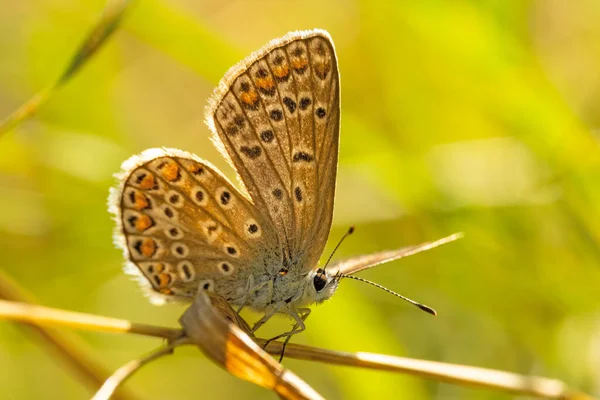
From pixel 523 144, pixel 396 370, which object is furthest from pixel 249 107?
pixel 523 144

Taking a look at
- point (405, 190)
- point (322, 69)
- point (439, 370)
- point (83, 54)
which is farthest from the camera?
point (405, 190)

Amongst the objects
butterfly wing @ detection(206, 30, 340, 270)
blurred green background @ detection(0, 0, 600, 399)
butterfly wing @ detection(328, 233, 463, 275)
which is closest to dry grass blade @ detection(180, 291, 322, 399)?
butterfly wing @ detection(328, 233, 463, 275)

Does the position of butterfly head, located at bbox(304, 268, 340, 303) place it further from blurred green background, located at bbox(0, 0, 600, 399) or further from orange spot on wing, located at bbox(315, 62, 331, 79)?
orange spot on wing, located at bbox(315, 62, 331, 79)

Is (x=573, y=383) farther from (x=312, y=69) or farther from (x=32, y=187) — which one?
(x=32, y=187)

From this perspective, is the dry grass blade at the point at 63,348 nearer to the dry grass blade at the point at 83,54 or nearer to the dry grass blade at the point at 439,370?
the dry grass blade at the point at 83,54

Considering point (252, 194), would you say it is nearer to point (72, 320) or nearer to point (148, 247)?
point (148, 247)

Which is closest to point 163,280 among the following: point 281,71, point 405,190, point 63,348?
point 63,348

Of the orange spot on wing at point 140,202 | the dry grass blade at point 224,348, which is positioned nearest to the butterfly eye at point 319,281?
the orange spot on wing at point 140,202
